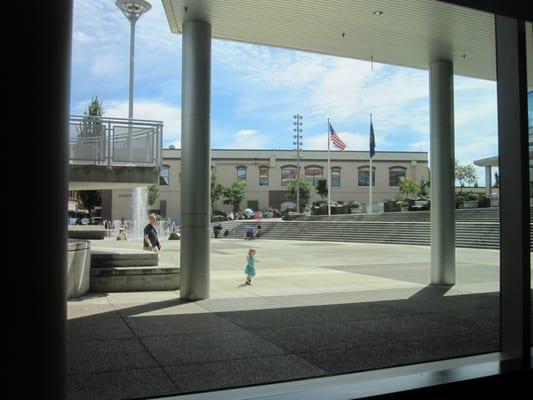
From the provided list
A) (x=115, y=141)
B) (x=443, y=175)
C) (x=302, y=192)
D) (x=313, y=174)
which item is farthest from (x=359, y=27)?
(x=313, y=174)

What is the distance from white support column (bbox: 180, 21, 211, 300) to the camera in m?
10.3

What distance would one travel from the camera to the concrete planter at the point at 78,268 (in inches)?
390

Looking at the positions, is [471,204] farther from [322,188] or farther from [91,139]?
[322,188]

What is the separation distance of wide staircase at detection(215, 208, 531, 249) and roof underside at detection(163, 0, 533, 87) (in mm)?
17523

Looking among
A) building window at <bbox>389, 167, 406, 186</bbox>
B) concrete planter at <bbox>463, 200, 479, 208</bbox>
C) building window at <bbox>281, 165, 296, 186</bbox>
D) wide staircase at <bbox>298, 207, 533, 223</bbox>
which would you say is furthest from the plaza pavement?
building window at <bbox>389, 167, 406, 186</bbox>

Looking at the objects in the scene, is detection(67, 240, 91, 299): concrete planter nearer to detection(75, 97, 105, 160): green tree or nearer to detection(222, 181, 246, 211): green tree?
detection(75, 97, 105, 160): green tree

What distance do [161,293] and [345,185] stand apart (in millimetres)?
84557

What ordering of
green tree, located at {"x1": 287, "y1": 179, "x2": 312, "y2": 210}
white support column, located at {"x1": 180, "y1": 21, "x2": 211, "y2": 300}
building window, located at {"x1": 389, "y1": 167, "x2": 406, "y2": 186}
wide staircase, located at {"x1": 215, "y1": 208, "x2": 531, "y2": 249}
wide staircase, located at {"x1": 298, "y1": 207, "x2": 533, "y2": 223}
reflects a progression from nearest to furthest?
white support column, located at {"x1": 180, "y1": 21, "x2": 211, "y2": 300} → wide staircase, located at {"x1": 215, "y1": 208, "x2": 531, "y2": 249} → wide staircase, located at {"x1": 298, "y1": 207, "x2": 533, "y2": 223} → green tree, located at {"x1": 287, "y1": 179, "x2": 312, "y2": 210} → building window, located at {"x1": 389, "y1": 167, "x2": 406, "y2": 186}

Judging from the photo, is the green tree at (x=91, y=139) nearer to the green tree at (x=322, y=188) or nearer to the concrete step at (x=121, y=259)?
the concrete step at (x=121, y=259)

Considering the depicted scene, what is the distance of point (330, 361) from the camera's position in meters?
5.95

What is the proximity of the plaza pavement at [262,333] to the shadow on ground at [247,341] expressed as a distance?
13mm

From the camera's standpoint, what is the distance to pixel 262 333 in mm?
7410

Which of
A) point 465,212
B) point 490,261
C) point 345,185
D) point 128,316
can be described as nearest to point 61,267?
point 128,316

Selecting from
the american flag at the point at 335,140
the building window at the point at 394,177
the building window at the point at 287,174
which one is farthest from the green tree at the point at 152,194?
the building window at the point at 394,177
